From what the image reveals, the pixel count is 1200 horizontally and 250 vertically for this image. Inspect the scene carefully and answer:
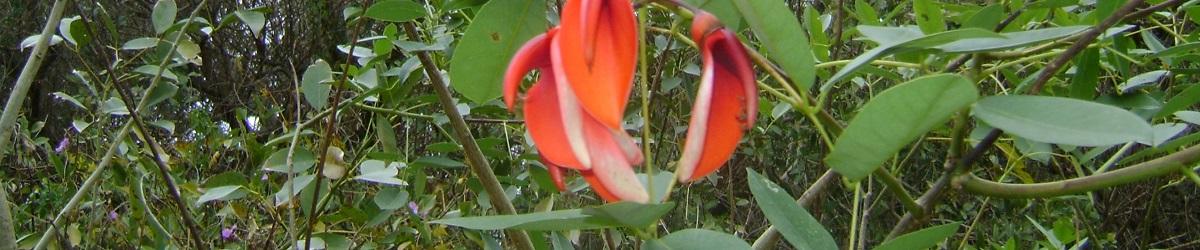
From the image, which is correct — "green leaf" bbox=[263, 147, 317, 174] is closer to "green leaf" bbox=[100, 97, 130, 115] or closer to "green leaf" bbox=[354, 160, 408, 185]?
"green leaf" bbox=[354, 160, 408, 185]

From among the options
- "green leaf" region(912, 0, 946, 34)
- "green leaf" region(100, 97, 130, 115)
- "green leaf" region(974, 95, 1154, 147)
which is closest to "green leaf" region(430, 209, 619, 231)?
"green leaf" region(974, 95, 1154, 147)

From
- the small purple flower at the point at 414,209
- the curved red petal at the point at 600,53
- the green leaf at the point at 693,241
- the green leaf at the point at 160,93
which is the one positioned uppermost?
the curved red petal at the point at 600,53

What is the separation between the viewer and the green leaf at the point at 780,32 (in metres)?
0.29

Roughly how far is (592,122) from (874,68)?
0.27 metres

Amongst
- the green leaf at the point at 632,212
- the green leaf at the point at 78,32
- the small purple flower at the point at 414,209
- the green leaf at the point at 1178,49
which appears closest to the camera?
the green leaf at the point at 632,212

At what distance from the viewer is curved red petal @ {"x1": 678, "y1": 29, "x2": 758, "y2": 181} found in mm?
260

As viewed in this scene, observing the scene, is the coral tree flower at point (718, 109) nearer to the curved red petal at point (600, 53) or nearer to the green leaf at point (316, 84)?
the curved red petal at point (600, 53)

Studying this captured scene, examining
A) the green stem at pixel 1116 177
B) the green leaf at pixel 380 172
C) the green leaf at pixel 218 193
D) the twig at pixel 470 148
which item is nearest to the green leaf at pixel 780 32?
the green stem at pixel 1116 177

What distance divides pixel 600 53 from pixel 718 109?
0.03 meters

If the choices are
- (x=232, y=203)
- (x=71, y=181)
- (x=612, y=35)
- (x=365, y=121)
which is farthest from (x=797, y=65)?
(x=365, y=121)

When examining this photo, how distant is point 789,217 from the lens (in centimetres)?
35

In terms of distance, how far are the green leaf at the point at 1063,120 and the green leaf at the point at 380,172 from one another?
583 millimetres

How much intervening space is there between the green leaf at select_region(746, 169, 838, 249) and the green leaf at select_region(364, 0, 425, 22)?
0.81 ft

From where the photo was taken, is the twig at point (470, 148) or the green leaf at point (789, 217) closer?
the green leaf at point (789, 217)
